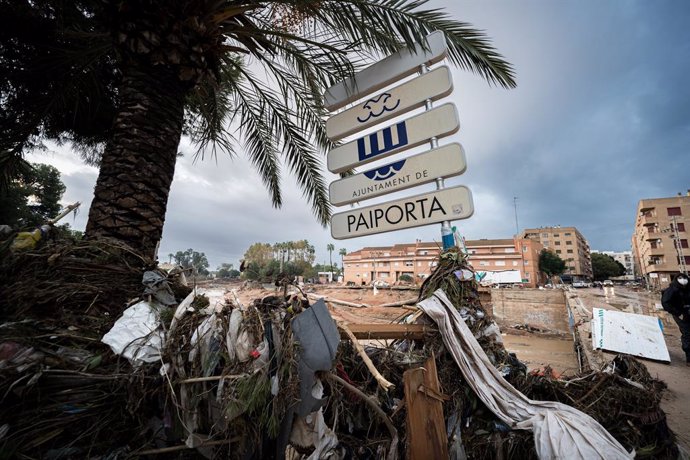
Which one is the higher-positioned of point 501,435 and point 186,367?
point 186,367

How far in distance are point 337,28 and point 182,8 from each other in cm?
145

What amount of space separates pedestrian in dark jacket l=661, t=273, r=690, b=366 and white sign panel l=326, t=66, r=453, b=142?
6592 millimetres

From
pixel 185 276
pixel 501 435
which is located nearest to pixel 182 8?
pixel 185 276

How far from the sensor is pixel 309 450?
57.7 inches

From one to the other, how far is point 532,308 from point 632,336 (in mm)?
14177

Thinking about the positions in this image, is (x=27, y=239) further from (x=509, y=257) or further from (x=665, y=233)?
(x=665, y=233)

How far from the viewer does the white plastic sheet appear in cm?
154

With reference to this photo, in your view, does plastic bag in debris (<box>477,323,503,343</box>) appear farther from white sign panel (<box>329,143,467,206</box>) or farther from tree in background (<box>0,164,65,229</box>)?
tree in background (<box>0,164,65,229</box>)

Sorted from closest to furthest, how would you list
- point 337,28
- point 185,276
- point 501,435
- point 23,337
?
1. point 23,337
2. point 501,435
3. point 185,276
4. point 337,28

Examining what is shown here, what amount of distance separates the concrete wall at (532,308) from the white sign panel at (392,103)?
17.2 metres

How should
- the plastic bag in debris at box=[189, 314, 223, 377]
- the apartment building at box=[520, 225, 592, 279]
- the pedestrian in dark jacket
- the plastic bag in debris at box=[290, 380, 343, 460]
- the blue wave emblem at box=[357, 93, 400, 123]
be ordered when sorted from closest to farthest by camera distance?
the plastic bag in debris at box=[189, 314, 223, 377], the plastic bag in debris at box=[290, 380, 343, 460], the blue wave emblem at box=[357, 93, 400, 123], the pedestrian in dark jacket, the apartment building at box=[520, 225, 592, 279]

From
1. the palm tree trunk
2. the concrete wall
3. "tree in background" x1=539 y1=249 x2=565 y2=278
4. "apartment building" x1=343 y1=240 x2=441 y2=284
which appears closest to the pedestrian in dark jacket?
the palm tree trunk

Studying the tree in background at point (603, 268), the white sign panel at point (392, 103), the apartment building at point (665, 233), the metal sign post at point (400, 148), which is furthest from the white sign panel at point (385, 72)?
the tree in background at point (603, 268)

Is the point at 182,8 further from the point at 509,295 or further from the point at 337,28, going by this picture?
the point at 509,295
